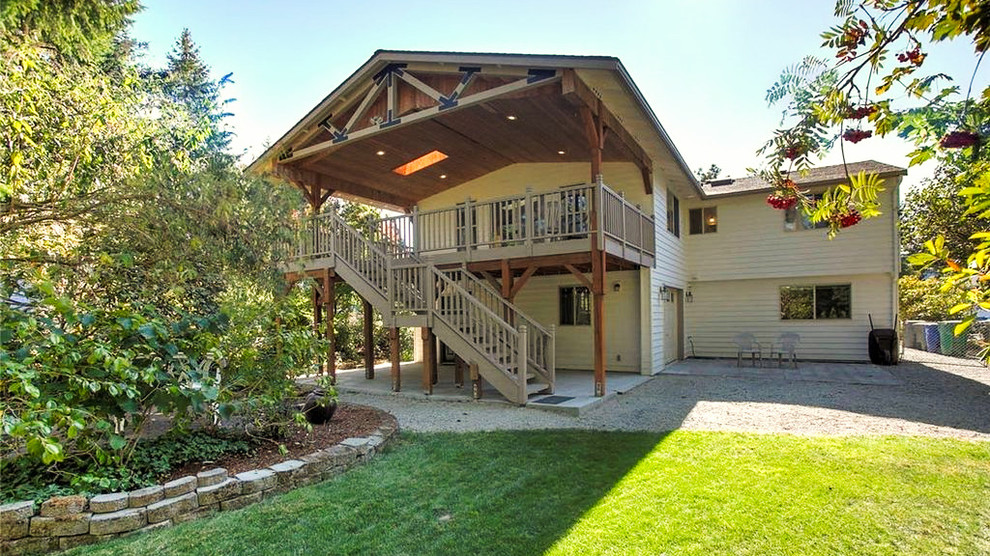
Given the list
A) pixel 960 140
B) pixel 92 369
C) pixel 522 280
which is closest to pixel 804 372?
pixel 522 280

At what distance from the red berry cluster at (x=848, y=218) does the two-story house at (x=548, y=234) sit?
5.69m

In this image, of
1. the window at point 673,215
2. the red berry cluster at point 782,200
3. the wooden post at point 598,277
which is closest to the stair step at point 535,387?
the wooden post at point 598,277

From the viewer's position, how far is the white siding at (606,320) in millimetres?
11672

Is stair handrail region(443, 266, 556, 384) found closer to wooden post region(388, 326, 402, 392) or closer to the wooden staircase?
the wooden staircase

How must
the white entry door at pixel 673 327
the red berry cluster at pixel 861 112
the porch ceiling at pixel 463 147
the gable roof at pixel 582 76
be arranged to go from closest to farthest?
the red berry cluster at pixel 861 112
the gable roof at pixel 582 76
the porch ceiling at pixel 463 147
the white entry door at pixel 673 327

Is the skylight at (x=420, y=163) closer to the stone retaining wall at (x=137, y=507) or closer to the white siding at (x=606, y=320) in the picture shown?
the white siding at (x=606, y=320)

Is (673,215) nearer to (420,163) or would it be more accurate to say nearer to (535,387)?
(420,163)

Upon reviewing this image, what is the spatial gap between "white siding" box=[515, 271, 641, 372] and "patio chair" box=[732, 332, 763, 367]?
3197 mm

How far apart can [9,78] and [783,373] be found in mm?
13253

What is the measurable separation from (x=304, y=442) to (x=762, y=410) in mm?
6436

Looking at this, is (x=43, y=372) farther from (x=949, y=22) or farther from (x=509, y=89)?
(x=509, y=89)

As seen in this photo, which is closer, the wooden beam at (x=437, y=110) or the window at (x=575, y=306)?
the wooden beam at (x=437, y=110)

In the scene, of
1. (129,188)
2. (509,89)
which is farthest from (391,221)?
(129,188)

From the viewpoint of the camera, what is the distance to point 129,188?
14.5 feet
